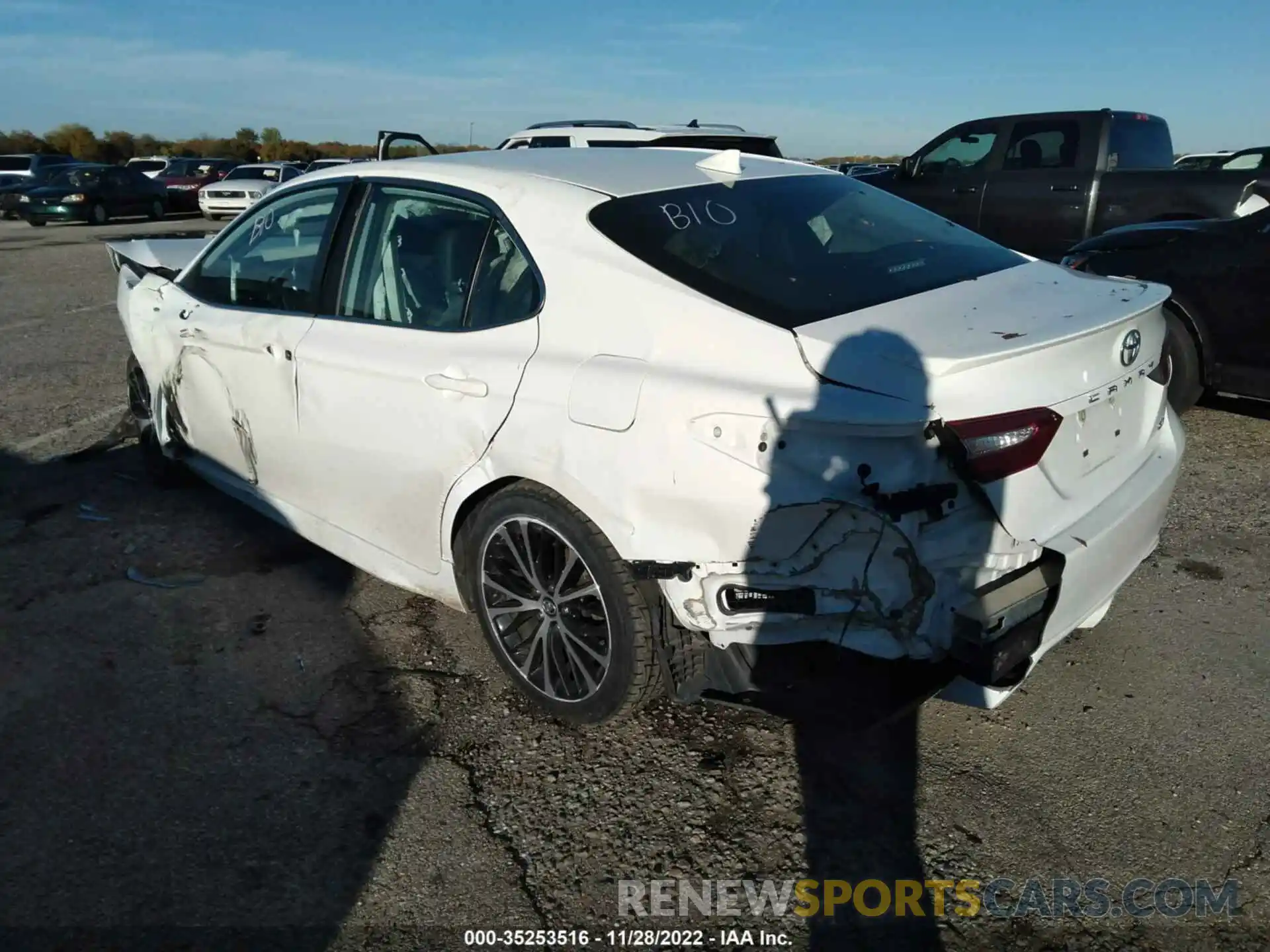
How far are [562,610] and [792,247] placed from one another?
1347mm

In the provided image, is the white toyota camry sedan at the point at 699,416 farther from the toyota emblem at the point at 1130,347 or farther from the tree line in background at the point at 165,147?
the tree line in background at the point at 165,147

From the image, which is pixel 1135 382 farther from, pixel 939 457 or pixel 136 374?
pixel 136 374

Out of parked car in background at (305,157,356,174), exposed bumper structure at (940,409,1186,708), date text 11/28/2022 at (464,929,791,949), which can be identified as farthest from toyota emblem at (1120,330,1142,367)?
parked car in background at (305,157,356,174)

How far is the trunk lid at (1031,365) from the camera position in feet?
7.77

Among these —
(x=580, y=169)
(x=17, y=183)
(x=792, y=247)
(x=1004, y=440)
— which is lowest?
(x=17, y=183)

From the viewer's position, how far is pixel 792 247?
3059mm

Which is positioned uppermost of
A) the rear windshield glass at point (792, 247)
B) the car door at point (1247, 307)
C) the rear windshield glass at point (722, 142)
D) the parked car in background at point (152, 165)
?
the rear windshield glass at point (722, 142)

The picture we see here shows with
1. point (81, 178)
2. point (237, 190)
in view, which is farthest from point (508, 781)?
point (81, 178)

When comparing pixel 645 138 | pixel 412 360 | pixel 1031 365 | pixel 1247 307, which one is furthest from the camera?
pixel 645 138

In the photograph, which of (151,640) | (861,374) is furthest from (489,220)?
(151,640)

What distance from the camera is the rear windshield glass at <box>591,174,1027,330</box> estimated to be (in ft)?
9.04

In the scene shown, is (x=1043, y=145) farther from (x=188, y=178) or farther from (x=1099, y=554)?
(x=188, y=178)

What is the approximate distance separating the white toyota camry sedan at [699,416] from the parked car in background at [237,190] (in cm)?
2261

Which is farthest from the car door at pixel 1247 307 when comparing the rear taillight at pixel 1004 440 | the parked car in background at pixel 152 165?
the parked car in background at pixel 152 165
